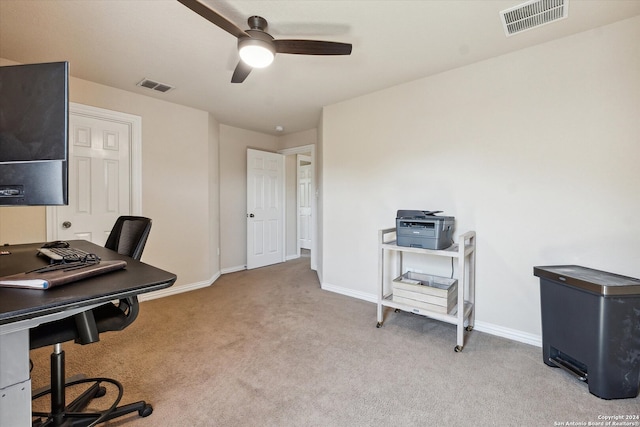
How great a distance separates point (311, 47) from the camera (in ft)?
6.01

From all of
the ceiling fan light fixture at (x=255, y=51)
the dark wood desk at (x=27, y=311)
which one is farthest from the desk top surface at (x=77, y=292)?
the ceiling fan light fixture at (x=255, y=51)

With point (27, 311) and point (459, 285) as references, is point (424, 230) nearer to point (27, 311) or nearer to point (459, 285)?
point (459, 285)

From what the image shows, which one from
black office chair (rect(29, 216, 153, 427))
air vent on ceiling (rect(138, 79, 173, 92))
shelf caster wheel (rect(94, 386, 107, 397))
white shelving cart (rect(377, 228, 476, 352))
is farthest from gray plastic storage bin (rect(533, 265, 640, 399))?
air vent on ceiling (rect(138, 79, 173, 92))

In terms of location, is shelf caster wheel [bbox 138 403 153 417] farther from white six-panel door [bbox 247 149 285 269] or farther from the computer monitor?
white six-panel door [bbox 247 149 285 269]

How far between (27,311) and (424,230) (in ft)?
7.51

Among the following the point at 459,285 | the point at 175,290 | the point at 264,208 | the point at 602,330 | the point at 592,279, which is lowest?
the point at 175,290

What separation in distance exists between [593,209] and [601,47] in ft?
3.72

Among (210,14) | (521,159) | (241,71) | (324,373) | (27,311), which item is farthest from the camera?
(521,159)

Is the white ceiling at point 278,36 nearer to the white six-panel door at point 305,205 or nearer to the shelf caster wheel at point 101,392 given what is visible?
the shelf caster wheel at point 101,392

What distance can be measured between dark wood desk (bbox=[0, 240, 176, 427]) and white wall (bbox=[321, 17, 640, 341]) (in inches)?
97.7

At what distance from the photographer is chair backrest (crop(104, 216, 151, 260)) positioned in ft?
5.15

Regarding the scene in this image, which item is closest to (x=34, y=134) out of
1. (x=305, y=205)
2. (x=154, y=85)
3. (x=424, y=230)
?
(x=424, y=230)

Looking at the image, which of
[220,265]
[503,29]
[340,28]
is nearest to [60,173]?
[340,28]

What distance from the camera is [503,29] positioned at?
2025mm
